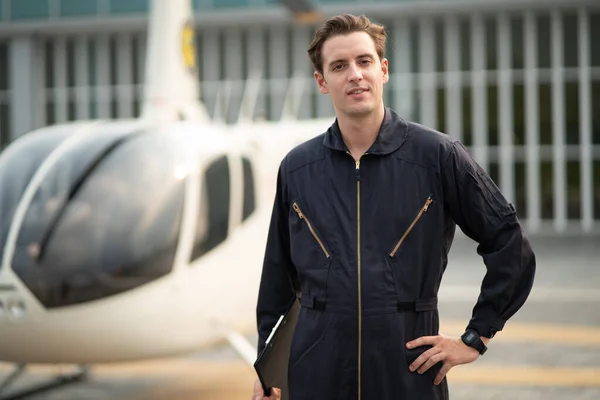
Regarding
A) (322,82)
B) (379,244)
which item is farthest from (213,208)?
(379,244)

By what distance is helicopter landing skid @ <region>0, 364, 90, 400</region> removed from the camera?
6238 mm

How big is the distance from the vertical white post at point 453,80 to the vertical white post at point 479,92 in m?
0.42

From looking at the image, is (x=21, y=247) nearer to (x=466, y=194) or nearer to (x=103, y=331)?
(x=103, y=331)

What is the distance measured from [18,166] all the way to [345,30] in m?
3.68

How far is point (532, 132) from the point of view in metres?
25.2

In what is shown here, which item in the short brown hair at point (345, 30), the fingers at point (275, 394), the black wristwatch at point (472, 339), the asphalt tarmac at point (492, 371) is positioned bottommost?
the asphalt tarmac at point (492, 371)

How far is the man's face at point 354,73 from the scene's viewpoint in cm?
246

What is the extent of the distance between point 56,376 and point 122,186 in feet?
8.10

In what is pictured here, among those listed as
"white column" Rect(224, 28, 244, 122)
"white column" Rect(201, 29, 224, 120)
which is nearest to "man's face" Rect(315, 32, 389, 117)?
"white column" Rect(224, 28, 244, 122)

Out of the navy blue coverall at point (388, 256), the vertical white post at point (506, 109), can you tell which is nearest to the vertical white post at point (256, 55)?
the vertical white post at point (506, 109)

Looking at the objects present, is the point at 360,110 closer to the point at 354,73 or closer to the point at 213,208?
the point at 354,73

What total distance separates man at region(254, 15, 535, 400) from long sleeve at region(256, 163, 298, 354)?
14 cm

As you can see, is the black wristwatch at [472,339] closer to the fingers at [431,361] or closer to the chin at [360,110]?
the fingers at [431,361]

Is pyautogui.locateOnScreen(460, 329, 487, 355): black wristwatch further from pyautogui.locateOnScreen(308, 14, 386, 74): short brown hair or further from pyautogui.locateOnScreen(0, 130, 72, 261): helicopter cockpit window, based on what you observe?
pyautogui.locateOnScreen(0, 130, 72, 261): helicopter cockpit window
